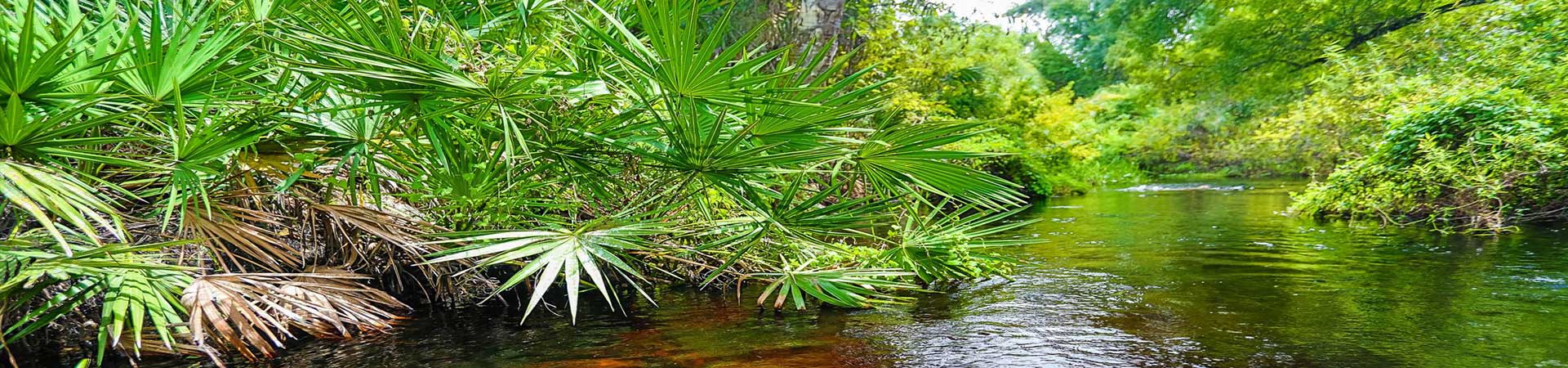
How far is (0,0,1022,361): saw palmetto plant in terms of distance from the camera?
2.90 m

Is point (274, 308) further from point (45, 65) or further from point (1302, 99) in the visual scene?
point (1302, 99)

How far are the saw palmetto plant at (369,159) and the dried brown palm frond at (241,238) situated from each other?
A: 0.02 metres

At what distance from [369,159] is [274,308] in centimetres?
74

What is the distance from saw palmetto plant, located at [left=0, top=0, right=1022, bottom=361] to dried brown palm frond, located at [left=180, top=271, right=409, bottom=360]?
0.02m

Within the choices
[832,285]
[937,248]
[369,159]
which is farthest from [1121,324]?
[369,159]

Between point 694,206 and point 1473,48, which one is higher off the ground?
point 1473,48

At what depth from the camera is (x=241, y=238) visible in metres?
3.88

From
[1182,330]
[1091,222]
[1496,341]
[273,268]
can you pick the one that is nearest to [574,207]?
[273,268]

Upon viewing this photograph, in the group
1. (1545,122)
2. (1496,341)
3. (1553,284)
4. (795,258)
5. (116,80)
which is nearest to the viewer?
→ (116,80)

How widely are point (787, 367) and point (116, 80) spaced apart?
254 cm

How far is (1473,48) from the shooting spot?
925 cm

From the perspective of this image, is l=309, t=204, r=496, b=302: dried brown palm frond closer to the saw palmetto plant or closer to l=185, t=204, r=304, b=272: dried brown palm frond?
the saw palmetto plant

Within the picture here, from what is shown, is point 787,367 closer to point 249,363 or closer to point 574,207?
point 574,207

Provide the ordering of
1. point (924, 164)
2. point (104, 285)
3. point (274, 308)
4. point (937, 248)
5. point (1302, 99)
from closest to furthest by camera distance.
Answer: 1. point (104, 285)
2. point (274, 308)
3. point (924, 164)
4. point (937, 248)
5. point (1302, 99)
